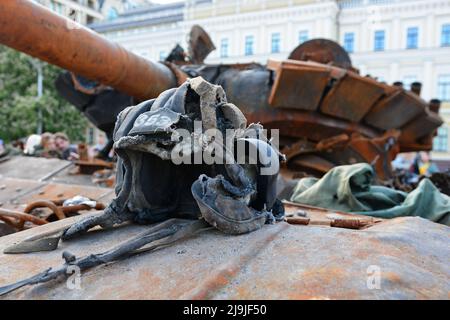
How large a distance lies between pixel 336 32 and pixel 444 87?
6262mm

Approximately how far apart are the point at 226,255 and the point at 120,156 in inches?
24.1

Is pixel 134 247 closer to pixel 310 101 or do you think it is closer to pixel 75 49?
pixel 75 49

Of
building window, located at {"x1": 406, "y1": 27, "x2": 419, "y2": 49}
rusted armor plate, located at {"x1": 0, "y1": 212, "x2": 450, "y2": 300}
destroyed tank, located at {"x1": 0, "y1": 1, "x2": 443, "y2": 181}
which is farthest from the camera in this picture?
building window, located at {"x1": 406, "y1": 27, "x2": 419, "y2": 49}

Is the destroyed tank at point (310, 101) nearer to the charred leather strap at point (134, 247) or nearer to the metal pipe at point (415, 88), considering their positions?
the metal pipe at point (415, 88)

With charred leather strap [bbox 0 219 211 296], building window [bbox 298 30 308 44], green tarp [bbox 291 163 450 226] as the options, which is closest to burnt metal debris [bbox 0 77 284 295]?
charred leather strap [bbox 0 219 211 296]

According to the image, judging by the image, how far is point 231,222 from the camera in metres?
1.69

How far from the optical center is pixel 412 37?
23641mm

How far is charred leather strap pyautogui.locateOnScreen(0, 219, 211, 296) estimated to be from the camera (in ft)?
4.12

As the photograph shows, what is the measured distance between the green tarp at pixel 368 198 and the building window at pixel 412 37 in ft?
75.3

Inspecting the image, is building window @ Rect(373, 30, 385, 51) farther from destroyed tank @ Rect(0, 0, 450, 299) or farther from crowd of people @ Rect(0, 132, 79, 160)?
destroyed tank @ Rect(0, 0, 450, 299)

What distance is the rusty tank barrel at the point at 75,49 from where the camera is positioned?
2.90m

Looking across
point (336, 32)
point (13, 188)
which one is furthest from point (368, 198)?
point (336, 32)

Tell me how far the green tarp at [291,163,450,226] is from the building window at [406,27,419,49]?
23.0 meters

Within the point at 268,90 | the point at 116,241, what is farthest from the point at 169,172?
the point at 268,90
